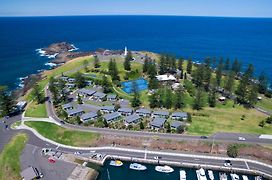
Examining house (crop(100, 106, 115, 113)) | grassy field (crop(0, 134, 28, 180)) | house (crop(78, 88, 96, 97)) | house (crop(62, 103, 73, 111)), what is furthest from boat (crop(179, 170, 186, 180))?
house (crop(78, 88, 96, 97))

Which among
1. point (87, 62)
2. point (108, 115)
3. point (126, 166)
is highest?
point (87, 62)

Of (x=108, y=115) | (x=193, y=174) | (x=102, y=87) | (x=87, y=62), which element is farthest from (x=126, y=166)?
(x=87, y=62)

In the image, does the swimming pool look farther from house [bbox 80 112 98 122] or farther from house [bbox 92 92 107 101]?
house [bbox 80 112 98 122]

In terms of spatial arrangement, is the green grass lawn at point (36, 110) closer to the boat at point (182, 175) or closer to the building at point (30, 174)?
the building at point (30, 174)

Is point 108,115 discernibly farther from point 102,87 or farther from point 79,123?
point 102,87

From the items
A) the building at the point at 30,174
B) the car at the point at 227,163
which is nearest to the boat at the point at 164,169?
the car at the point at 227,163

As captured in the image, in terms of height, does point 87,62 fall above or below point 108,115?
above
